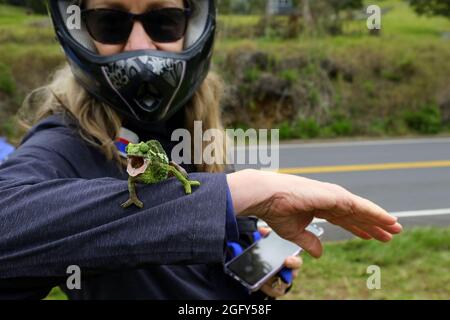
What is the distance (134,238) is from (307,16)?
16.1 meters

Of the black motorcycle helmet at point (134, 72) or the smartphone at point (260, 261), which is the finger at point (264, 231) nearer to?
the smartphone at point (260, 261)

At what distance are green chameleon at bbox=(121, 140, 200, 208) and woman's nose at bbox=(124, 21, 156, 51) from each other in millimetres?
516

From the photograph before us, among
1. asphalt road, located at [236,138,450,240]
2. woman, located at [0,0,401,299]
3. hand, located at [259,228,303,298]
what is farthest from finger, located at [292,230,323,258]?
asphalt road, located at [236,138,450,240]

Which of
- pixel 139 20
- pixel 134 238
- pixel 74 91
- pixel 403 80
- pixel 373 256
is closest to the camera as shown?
pixel 134 238

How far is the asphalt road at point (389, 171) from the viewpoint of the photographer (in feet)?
20.8

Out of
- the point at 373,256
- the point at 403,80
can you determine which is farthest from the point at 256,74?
the point at 373,256

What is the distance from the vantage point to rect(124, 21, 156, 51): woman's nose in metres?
1.37

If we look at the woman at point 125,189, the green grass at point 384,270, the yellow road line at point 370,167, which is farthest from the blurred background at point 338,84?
the woman at point 125,189

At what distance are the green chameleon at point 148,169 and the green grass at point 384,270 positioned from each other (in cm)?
284

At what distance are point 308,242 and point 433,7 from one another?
62.2 ft

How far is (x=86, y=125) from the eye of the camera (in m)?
1.37

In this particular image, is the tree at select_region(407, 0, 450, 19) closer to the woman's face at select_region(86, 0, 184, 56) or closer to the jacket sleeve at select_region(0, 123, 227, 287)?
the woman's face at select_region(86, 0, 184, 56)
